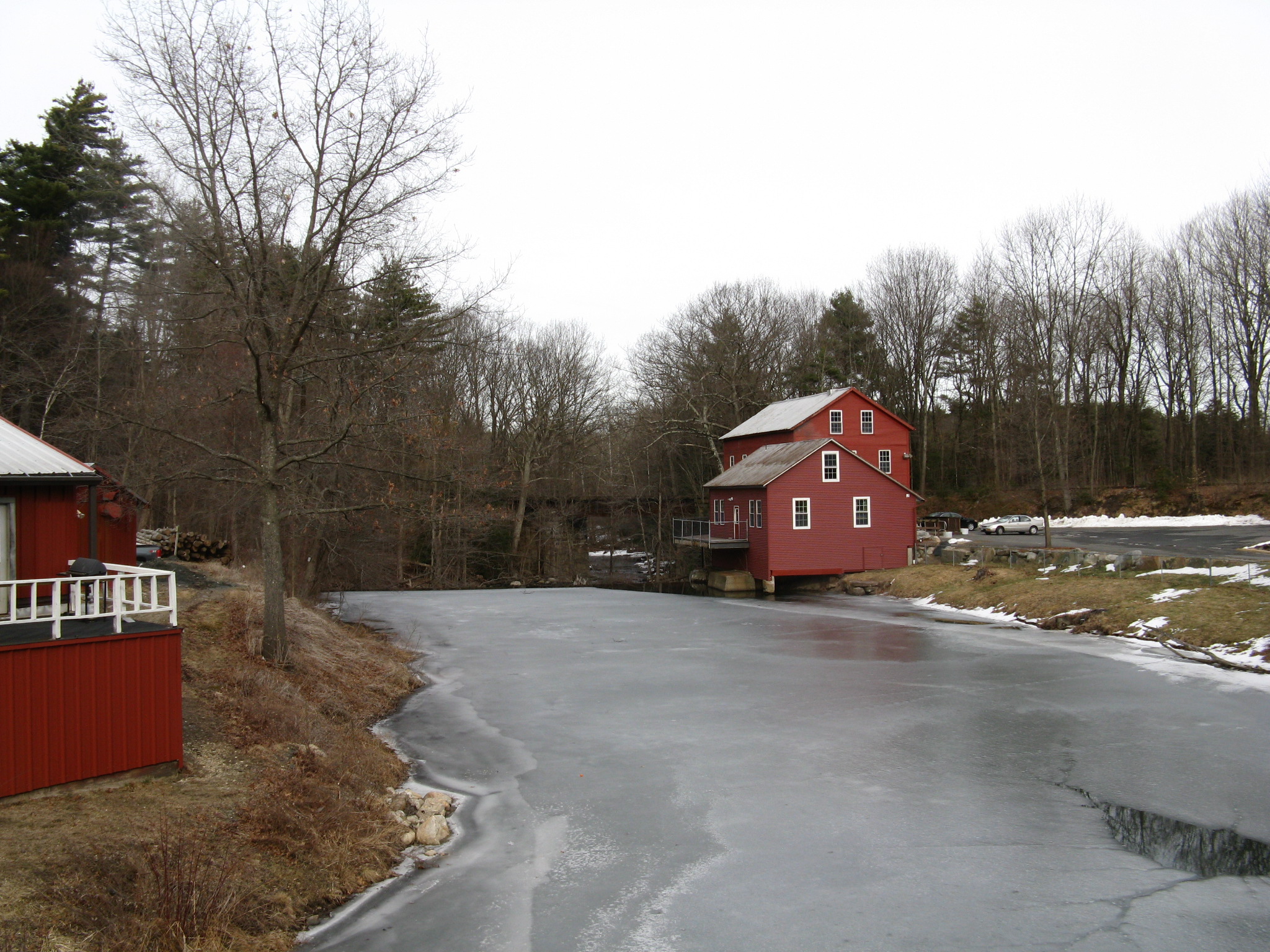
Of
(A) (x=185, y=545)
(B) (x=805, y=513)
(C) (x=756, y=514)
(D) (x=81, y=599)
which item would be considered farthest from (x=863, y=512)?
(D) (x=81, y=599)

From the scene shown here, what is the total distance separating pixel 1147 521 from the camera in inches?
1681

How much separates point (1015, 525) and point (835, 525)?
1546 cm

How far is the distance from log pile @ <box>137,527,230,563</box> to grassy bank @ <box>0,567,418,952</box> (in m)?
12.7

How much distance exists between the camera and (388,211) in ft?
46.8

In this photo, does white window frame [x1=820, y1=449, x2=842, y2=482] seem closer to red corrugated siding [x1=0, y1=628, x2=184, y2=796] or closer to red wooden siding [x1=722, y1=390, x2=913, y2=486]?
red wooden siding [x1=722, y1=390, x2=913, y2=486]

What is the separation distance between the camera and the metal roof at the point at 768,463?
3691 centimetres

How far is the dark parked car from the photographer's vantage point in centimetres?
4925

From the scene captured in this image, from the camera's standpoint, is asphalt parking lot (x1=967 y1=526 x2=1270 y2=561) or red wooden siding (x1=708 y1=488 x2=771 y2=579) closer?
asphalt parking lot (x1=967 y1=526 x2=1270 y2=561)

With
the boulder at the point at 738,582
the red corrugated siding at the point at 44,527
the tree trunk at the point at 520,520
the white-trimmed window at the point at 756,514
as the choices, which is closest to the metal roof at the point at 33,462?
the red corrugated siding at the point at 44,527

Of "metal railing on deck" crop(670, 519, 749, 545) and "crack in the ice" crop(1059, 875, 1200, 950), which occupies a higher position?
"metal railing on deck" crop(670, 519, 749, 545)

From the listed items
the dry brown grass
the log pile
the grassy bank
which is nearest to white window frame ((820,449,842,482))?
the dry brown grass

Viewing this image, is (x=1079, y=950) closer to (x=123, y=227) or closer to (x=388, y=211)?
(x=388, y=211)

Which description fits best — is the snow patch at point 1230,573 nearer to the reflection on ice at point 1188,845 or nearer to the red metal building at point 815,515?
the red metal building at point 815,515

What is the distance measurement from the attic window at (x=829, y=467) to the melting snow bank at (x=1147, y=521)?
52.5 feet
